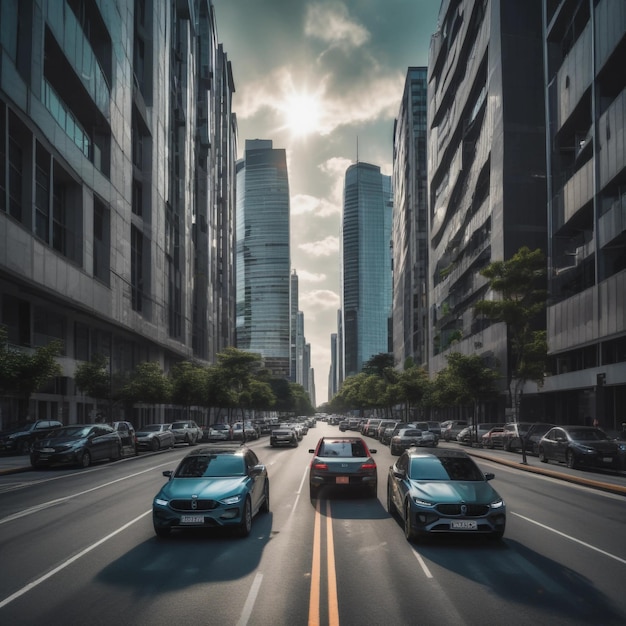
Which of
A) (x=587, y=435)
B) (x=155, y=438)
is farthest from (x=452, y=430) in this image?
(x=587, y=435)

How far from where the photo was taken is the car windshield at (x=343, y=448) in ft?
53.8

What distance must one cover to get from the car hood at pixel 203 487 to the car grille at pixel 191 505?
8 centimetres

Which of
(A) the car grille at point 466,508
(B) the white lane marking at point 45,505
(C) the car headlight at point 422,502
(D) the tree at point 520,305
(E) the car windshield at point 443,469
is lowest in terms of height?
(B) the white lane marking at point 45,505

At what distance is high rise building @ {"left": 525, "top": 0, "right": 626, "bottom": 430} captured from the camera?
116 ft

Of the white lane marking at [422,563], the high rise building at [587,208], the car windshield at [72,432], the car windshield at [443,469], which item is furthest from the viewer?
the high rise building at [587,208]

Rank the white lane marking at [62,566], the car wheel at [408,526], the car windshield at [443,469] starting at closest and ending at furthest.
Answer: the white lane marking at [62,566]
the car wheel at [408,526]
the car windshield at [443,469]

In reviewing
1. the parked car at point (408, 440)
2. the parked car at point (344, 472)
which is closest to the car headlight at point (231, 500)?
the parked car at point (344, 472)

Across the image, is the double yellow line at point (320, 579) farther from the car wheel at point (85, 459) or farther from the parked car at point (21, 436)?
the parked car at point (21, 436)

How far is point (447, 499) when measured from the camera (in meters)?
10.1

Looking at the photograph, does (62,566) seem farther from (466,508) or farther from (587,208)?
(587,208)

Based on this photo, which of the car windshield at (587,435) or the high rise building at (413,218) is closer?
the car windshield at (587,435)

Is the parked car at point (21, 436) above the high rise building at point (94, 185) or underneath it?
underneath

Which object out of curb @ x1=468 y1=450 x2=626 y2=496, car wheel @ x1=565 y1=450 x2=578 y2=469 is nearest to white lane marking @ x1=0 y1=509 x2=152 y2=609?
curb @ x1=468 y1=450 x2=626 y2=496

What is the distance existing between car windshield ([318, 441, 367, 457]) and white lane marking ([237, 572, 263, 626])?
8.11m
